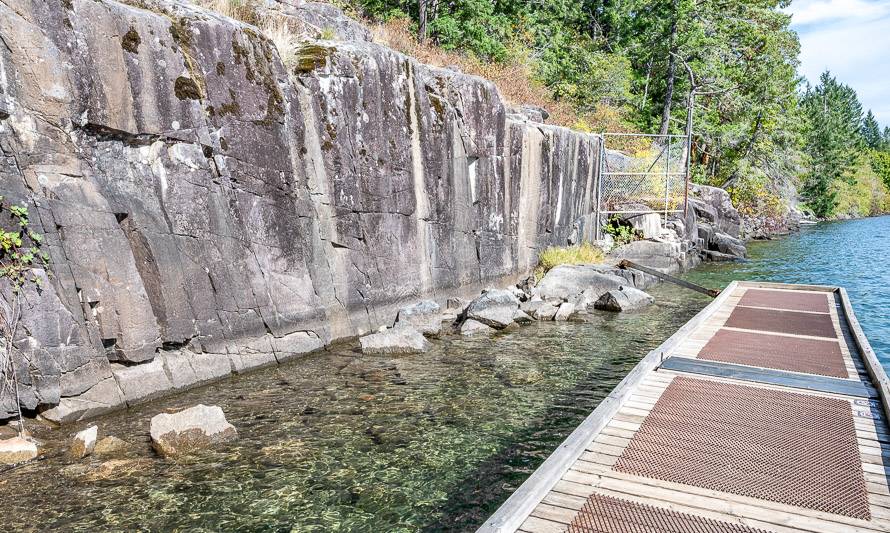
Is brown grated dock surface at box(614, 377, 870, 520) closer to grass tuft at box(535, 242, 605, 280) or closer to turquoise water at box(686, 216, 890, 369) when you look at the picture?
turquoise water at box(686, 216, 890, 369)

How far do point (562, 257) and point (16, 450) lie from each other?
15.0 meters

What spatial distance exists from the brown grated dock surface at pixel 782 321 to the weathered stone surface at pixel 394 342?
5.48 meters

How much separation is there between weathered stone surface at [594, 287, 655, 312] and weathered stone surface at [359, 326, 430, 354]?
6.04 metres

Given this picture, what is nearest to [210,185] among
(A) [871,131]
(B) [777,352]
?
(B) [777,352]

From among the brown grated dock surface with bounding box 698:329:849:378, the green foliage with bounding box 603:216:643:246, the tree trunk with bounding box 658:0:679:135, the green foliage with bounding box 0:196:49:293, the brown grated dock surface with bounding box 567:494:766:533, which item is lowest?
the brown grated dock surface with bounding box 698:329:849:378

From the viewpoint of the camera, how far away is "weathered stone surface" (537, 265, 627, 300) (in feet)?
53.2

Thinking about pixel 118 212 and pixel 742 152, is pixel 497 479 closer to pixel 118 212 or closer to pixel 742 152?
pixel 118 212

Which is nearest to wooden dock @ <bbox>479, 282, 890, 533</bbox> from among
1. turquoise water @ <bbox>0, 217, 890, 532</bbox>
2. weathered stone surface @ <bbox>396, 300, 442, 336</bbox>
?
turquoise water @ <bbox>0, 217, 890, 532</bbox>

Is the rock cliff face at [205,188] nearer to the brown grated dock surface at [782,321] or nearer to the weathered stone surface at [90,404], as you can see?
the weathered stone surface at [90,404]

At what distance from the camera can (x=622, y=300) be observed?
1584cm

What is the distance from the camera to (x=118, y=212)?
834cm

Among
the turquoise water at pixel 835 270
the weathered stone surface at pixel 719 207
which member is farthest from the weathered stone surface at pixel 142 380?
the weathered stone surface at pixel 719 207

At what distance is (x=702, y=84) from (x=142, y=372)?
34.8m

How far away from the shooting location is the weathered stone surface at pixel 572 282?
16.2 m
